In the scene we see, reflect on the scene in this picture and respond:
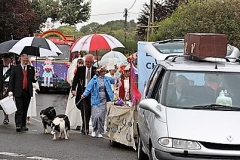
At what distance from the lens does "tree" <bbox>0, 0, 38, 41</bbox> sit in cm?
2908

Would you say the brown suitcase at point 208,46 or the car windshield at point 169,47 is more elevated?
the brown suitcase at point 208,46

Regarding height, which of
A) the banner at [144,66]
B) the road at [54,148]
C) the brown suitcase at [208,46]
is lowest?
the road at [54,148]

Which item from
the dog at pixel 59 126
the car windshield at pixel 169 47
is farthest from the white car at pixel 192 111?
the dog at pixel 59 126

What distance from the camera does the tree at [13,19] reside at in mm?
29078

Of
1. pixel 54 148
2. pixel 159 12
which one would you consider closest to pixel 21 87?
pixel 54 148

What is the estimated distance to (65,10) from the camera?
51.0 m

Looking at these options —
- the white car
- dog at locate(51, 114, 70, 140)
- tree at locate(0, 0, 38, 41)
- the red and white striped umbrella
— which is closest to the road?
dog at locate(51, 114, 70, 140)

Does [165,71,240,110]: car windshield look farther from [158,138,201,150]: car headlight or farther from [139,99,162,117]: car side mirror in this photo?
[158,138,201,150]: car headlight

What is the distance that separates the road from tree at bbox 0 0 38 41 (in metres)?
15.6

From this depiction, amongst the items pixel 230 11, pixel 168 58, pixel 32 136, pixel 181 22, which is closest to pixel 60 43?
pixel 181 22

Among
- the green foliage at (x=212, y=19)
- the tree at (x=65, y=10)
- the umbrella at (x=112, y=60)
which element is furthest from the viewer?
the tree at (x=65, y=10)

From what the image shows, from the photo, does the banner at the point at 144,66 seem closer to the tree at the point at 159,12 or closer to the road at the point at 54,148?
the road at the point at 54,148

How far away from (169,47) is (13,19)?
65.4ft

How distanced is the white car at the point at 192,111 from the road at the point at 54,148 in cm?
165
